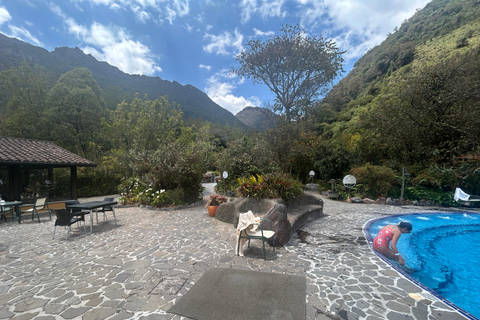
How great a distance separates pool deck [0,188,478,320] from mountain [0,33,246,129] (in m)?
29.1

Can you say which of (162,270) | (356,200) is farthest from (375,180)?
(162,270)

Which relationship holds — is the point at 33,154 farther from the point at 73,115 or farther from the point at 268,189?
the point at 73,115

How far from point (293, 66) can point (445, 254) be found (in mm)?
17231

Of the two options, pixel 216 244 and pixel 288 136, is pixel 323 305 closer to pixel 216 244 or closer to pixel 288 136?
pixel 216 244

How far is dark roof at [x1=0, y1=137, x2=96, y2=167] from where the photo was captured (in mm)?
8273

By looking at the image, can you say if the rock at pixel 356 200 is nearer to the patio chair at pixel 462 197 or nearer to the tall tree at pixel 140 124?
the patio chair at pixel 462 197

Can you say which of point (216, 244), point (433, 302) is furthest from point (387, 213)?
point (216, 244)

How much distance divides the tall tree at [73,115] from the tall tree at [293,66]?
15567 millimetres

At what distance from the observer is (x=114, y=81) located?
162ft

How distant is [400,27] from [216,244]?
67104mm

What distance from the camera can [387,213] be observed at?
28.9 feet

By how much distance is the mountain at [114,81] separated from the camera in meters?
34.5

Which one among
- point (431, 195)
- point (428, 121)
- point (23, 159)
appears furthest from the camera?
point (428, 121)

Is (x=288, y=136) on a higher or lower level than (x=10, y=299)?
higher
